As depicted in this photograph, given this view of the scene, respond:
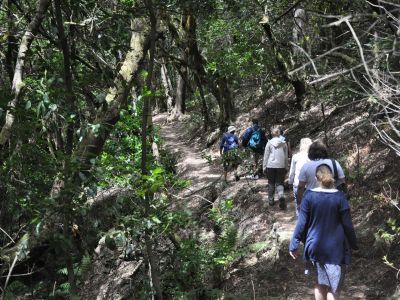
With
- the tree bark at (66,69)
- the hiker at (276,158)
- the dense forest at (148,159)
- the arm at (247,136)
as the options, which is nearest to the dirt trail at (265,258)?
the dense forest at (148,159)

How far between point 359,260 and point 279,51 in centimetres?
1047

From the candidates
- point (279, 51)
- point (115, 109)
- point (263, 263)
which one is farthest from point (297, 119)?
point (115, 109)

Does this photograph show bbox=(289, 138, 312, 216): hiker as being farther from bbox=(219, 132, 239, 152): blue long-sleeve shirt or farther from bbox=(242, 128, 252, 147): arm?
bbox=(219, 132, 239, 152): blue long-sleeve shirt

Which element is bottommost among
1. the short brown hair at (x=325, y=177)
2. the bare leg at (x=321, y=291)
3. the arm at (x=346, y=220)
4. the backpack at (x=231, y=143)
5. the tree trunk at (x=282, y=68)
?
the bare leg at (x=321, y=291)

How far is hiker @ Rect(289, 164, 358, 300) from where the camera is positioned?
4457mm

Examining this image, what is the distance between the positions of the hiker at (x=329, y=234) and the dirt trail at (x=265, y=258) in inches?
56.1

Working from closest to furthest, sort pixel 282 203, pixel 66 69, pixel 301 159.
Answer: pixel 66 69 < pixel 301 159 < pixel 282 203

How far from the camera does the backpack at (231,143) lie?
12517 mm

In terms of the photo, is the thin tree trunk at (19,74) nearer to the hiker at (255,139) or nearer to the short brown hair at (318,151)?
the short brown hair at (318,151)

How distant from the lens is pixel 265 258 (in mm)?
8242

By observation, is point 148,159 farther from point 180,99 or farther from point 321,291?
point 180,99

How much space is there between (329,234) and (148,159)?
216cm

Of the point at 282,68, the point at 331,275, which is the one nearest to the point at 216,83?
the point at 282,68

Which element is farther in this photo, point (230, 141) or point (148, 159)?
point (230, 141)
